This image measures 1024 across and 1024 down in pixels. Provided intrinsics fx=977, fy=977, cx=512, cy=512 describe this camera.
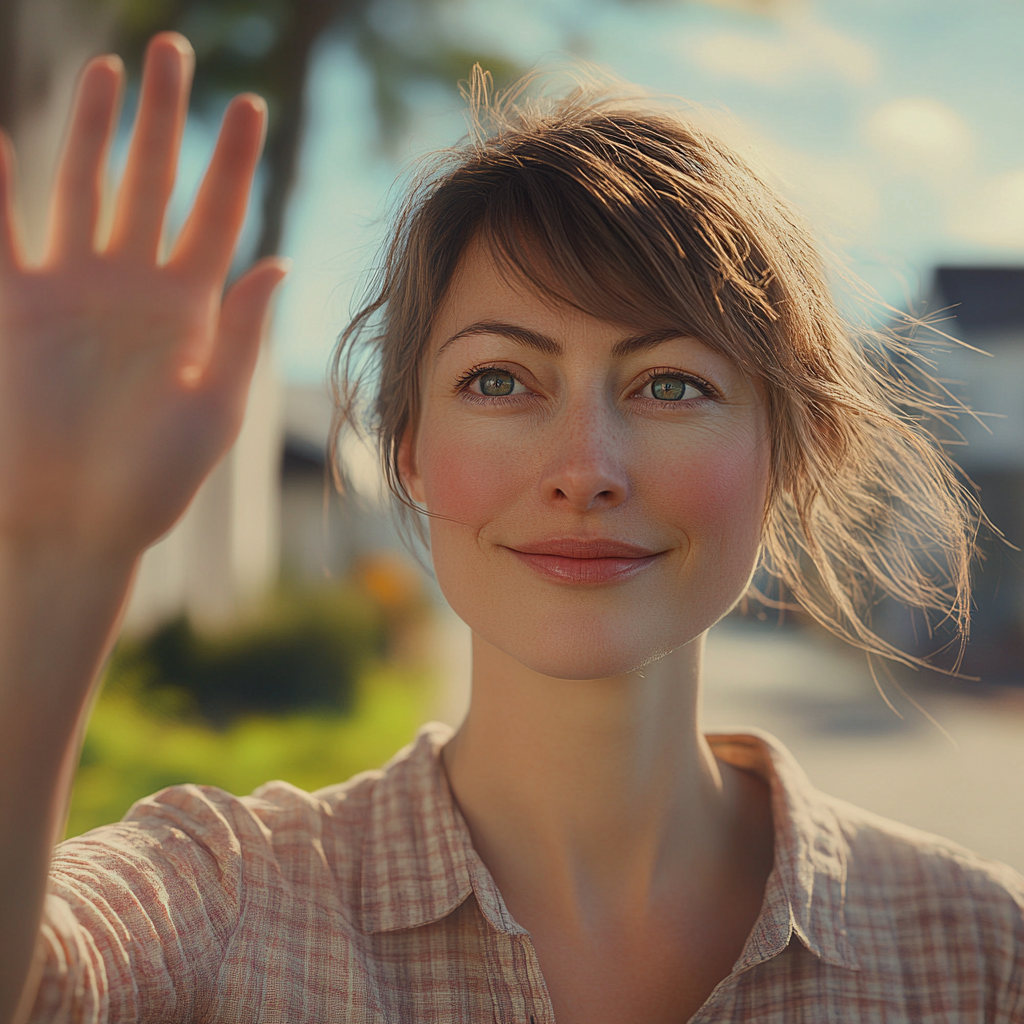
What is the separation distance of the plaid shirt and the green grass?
123 inches

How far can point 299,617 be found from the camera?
15.6ft

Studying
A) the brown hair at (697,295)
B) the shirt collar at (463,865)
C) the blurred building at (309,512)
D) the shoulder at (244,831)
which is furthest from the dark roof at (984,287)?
the shoulder at (244,831)

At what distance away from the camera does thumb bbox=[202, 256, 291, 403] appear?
2.43 feet

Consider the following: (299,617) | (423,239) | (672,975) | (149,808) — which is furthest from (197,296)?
(299,617)

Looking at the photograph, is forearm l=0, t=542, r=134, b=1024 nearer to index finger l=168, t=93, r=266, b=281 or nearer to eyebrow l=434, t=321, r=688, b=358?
index finger l=168, t=93, r=266, b=281

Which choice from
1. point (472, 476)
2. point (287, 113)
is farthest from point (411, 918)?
point (287, 113)

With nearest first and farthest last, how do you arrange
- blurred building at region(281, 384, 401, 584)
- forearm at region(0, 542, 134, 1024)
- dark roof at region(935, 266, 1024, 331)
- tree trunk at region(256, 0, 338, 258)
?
forearm at region(0, 542, 134, 1024) → tree trunk at region(256, 0, 338, 258) → dark roof at region(935, 266, 1024, 331) → blurred building at region(281, 384, 401, 584)

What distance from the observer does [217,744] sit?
14.6 feet

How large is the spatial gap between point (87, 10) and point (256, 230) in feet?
3.33

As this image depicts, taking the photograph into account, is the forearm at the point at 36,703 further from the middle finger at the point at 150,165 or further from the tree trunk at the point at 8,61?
the tree trunk at the point at 8,61

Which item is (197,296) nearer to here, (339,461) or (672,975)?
(339,461)

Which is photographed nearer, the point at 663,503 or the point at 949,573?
the point at 663,503

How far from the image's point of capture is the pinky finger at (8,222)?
703mm

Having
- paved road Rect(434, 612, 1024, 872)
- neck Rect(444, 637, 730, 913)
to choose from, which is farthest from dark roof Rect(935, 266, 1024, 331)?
neck Rect(444, 637, 730, 913)
